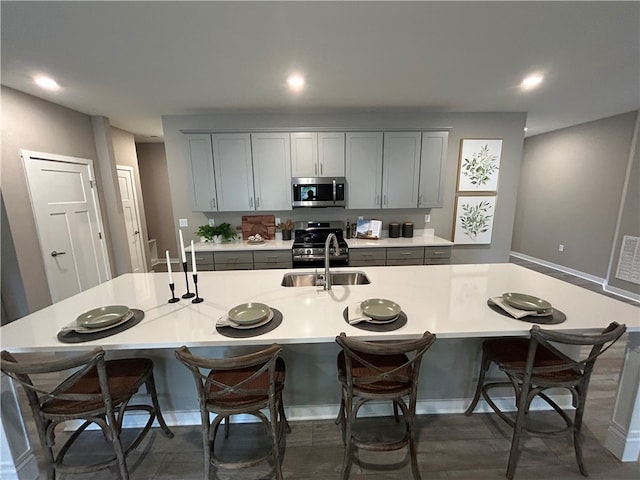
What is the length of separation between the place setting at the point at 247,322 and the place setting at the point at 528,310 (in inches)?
49.4

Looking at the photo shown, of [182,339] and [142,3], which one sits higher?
[142,3]

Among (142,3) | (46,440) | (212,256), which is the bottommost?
(46,440)

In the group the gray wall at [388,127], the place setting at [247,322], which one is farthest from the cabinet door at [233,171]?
the place setting at [247,322]

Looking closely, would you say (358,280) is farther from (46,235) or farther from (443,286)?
(46,235)

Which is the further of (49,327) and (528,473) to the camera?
(528,473)

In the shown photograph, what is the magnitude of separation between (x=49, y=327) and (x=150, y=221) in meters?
5.15

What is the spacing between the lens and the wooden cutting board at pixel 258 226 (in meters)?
3.89

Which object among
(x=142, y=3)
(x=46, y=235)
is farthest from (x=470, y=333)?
(x=46, y=235)

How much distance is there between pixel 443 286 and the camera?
184 centimetres

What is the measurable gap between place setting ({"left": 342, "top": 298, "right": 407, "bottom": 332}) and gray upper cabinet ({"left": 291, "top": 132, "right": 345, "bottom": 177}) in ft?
8.16

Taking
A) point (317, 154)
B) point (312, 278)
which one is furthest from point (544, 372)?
point (317, 154)

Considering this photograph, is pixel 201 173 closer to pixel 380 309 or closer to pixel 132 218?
pixel 132 218

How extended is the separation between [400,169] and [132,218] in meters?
4.90

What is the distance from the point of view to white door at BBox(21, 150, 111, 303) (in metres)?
2.96
